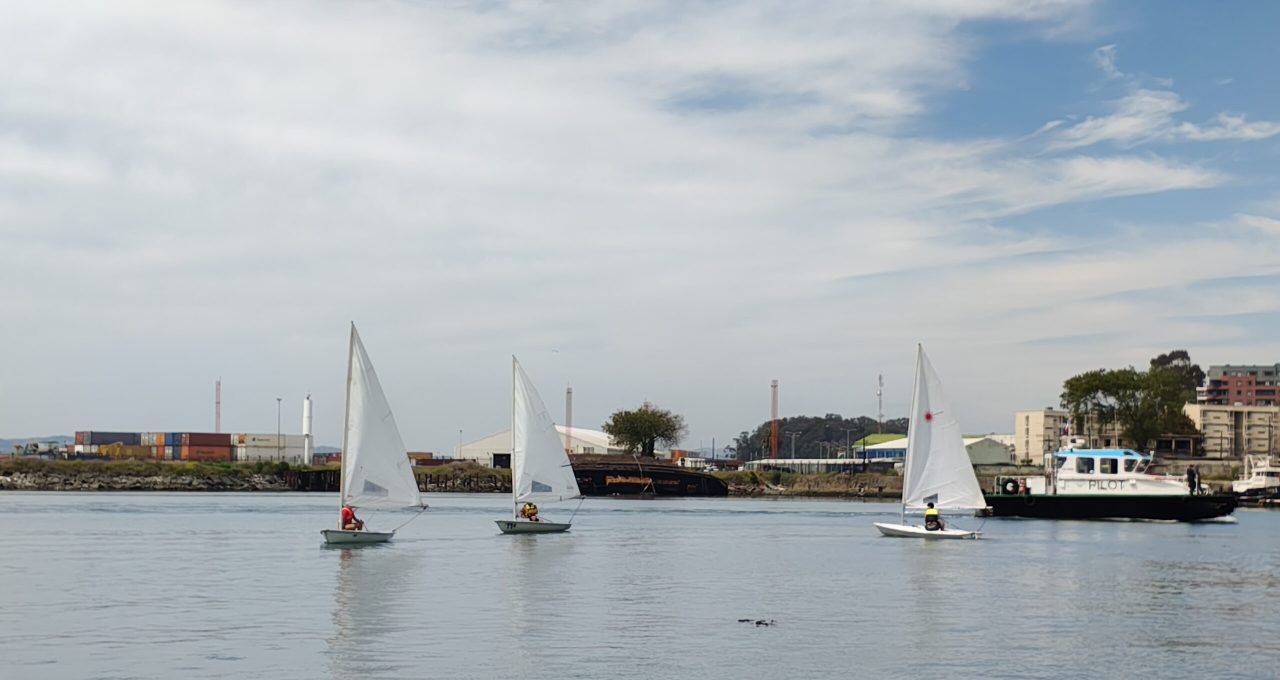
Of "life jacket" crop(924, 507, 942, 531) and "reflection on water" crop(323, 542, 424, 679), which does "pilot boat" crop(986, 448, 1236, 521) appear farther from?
"reflection on water" crop(323, 542, 424, 679)

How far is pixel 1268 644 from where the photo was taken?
3566 cm

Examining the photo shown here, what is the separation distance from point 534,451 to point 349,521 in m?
11.7

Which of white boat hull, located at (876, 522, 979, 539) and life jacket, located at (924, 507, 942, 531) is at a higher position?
life jacket, located at (924, 507, 942, 531)

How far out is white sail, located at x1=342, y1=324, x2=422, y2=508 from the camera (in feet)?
208

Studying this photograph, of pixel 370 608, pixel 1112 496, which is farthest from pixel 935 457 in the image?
pixel 370 608

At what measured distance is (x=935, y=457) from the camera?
75.1 metres

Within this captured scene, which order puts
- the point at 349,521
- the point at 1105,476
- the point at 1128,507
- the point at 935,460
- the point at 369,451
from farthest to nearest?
the point at 1105,476 → the point at 1128,507 → the point at 935,460 → the point at 349,521 → the point at 369,451

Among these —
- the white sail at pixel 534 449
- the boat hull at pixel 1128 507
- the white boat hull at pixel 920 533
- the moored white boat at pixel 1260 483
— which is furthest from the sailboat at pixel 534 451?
the moored white boat at pixel 1260 483

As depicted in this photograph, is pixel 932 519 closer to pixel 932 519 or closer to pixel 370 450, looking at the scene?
pixel 932 519

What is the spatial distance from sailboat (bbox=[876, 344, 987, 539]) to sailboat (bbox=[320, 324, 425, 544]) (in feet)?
89.2

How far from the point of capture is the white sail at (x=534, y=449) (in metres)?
73.1

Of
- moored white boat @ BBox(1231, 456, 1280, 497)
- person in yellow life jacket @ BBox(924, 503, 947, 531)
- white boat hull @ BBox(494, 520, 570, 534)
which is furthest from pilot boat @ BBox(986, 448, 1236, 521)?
moored white boat @ BBox(1231, 456, 1280, 497)

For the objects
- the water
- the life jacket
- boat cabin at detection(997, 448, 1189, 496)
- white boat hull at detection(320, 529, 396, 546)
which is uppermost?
boat cabin at detection(997, 448, 1189, 496)

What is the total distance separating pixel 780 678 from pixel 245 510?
90739mm
